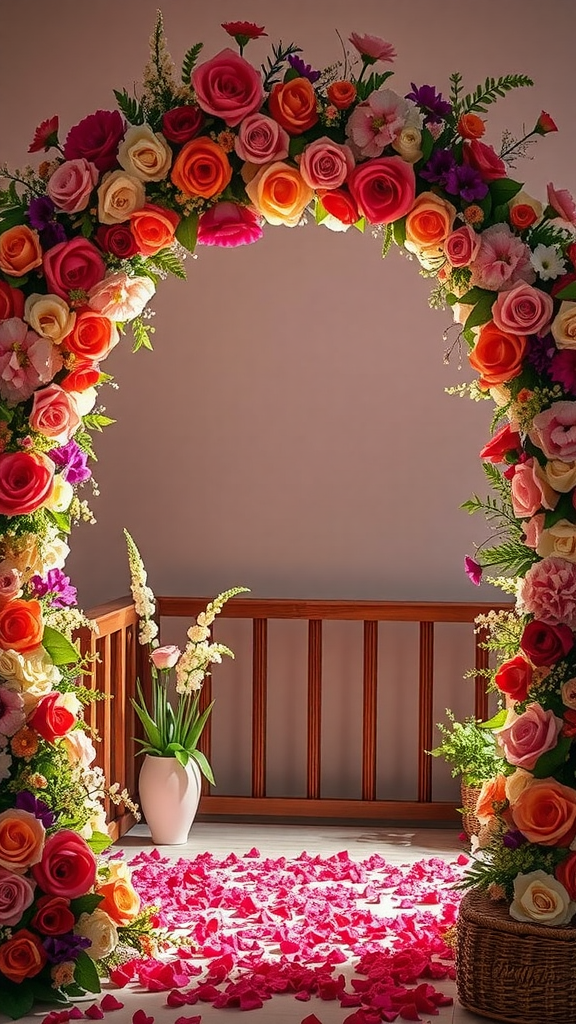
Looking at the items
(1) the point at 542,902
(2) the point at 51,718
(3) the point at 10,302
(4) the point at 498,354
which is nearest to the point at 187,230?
(3) the point at 10,302

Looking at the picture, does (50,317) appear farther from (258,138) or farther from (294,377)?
(294,377)

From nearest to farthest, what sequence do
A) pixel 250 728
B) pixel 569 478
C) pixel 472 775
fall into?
1. pixel 569 478
2. pixel 472 775
3. pixel 250 728

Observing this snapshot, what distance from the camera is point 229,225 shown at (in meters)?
3.08

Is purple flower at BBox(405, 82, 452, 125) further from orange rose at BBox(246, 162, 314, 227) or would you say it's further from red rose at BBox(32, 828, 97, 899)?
red rose at BBox(32, 828, 97, 899)

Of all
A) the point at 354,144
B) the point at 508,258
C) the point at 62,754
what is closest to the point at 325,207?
the point at 354,144

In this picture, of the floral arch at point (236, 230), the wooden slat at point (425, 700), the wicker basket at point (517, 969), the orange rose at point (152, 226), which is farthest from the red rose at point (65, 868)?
the wooden slat at point (425, 700)

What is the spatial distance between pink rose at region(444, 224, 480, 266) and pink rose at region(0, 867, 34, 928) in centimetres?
173

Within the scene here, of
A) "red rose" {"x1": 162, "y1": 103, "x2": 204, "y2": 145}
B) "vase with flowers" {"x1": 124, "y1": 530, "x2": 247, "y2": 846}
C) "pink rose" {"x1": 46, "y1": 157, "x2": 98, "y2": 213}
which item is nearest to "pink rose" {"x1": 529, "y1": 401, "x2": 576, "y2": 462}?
"red rose" {"x1": 162, "y1": 103, "x2": 204, "y2": 145}

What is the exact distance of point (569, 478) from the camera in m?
2.88

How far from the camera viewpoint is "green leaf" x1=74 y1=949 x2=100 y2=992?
294 centimetres

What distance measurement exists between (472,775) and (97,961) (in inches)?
68.6

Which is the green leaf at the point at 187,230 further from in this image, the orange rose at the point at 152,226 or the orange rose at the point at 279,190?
the orange rose at the point at 279,190

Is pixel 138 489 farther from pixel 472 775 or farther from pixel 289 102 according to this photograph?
pixel 289 102

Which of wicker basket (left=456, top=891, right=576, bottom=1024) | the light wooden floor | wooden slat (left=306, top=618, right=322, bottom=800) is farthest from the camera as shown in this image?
wooden slat (left=306, top=618, right=322, bottom=800)
